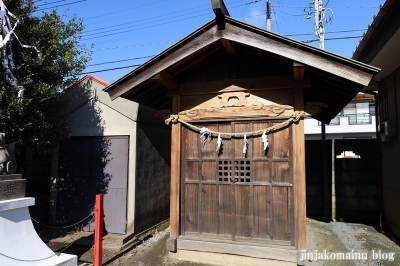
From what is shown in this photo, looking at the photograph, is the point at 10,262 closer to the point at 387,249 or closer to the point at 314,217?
the point at 387,249

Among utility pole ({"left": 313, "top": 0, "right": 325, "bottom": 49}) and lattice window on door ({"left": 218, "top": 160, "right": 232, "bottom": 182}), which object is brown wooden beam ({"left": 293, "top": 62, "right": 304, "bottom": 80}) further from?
utility pole ({"left": 313, "top": 0, "right": 325, "bottom": 49})

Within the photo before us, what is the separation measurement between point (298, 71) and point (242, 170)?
218cm

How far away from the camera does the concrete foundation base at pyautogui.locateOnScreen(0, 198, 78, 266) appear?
409cm

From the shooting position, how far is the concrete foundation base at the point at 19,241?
13.4ft

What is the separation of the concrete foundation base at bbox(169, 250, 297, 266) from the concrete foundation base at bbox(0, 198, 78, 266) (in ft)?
7.11

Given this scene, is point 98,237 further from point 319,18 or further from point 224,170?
point 319,18

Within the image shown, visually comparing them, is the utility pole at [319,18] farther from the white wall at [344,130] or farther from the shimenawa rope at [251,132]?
the shimenawa rope at [251,132]

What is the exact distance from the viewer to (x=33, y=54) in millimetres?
6078

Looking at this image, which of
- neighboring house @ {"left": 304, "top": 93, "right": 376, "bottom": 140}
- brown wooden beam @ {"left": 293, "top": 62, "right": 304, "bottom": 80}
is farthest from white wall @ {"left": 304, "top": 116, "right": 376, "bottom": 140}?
brown wooden beam @ {"left": 293, "top": 62, "right": 304, "bottom": 80}

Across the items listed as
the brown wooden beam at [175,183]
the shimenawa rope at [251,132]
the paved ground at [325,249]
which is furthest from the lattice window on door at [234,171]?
the paved ground at [325,249]

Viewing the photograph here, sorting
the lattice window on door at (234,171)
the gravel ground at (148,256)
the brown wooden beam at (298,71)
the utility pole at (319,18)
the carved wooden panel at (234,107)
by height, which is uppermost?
the utility pole at (319,18)

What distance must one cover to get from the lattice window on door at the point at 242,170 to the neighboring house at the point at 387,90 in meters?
3.60

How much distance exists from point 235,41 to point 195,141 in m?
2.21

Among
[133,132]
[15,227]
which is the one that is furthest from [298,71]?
[15,227]
